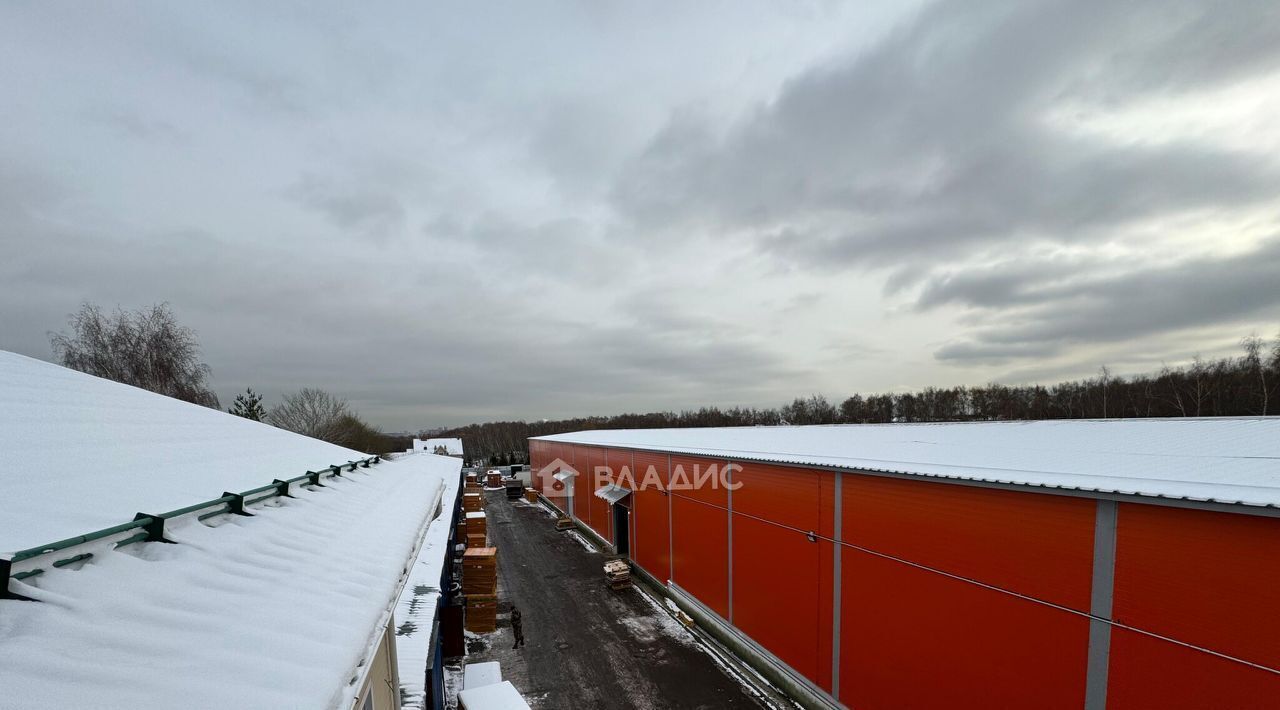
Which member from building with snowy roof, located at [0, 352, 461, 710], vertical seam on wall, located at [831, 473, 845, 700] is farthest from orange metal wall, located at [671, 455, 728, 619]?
building with snowy roof, located at [0, 352, 461, 710]

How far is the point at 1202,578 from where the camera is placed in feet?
15.8

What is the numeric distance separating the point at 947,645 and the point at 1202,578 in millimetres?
3383

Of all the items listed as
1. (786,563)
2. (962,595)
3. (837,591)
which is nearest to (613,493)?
(786,563)

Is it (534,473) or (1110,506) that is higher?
(1110,506)

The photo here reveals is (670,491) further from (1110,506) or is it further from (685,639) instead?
(1110,506)

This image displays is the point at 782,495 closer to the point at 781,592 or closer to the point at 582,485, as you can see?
the point at 781,592

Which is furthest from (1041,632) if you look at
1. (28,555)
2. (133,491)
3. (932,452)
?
(133,491)

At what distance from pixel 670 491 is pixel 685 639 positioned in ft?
14.9

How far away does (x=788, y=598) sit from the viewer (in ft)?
34.0

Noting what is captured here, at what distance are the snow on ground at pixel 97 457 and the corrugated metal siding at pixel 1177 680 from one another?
30.6ft

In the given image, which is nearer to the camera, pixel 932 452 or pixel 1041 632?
pixel 1041 632

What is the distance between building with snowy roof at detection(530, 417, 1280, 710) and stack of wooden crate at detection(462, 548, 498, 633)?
6.11 meters

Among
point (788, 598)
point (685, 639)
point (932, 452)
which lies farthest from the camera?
point (685, 639)

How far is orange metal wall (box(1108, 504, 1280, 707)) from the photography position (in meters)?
4.46
